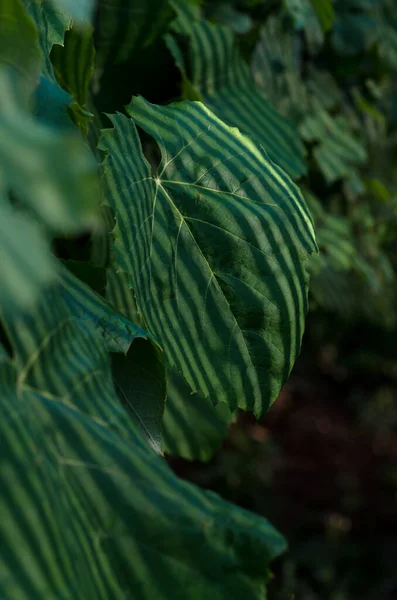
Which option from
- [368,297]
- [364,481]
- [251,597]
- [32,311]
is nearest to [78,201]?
[32,311]

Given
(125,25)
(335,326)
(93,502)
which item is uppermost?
(125,25)

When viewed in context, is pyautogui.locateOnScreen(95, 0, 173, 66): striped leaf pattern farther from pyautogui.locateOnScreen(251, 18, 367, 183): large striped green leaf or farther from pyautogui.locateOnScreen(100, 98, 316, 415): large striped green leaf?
pyautogui.locateOnScreen(251, 18, 367, 183): large striped green leaf

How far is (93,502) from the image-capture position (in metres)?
0.61

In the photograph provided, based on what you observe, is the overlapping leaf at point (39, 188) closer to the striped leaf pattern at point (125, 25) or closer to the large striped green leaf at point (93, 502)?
the large striped green leaf at point (93, 502)

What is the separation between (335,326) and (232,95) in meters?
2.66

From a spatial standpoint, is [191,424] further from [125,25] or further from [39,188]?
[39,188]

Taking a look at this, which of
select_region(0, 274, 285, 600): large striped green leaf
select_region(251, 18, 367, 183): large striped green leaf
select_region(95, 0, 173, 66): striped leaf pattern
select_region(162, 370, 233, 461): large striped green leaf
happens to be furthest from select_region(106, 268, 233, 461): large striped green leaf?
select_region(251, 18, 367, 183): large striped green leaf

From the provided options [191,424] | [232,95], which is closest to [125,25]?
[232,95]

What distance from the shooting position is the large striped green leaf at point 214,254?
0.85 m

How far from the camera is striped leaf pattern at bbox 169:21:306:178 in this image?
54.5 inches

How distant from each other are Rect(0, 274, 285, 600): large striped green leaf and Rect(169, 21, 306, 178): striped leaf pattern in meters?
0.77

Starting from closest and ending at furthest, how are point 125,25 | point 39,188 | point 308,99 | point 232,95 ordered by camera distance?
point 39,188
point 125,25
point 232,95
point 308,99

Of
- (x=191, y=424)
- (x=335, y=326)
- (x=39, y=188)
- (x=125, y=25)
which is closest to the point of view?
(x=39, y=188)

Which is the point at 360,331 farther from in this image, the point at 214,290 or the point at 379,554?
the point at 214,290
